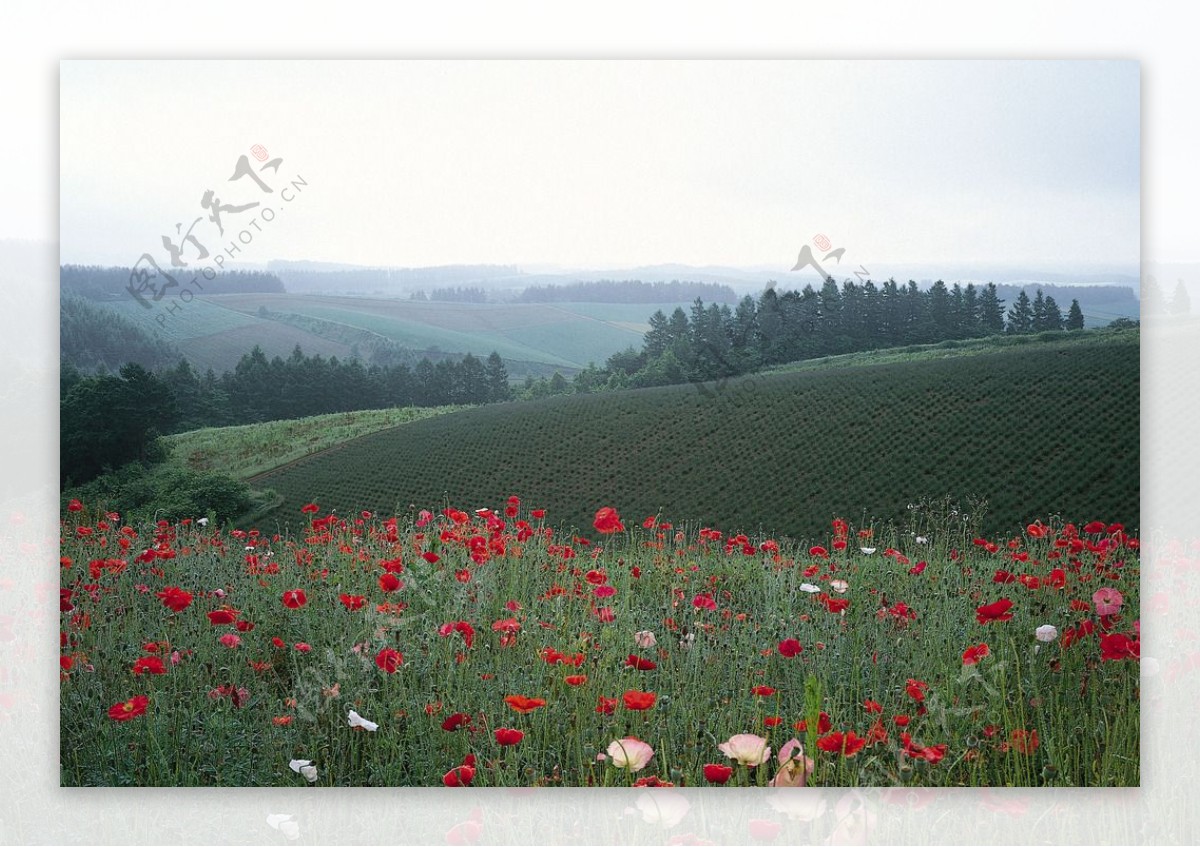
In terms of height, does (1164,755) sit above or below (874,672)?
below

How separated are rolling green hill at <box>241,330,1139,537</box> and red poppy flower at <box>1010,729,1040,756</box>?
77cm

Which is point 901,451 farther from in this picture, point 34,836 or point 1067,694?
point 34,836

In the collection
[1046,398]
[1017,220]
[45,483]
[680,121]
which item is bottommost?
[45,483]

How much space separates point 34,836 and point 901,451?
11.7ft

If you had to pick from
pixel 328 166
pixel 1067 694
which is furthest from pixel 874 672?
pixel 328 166

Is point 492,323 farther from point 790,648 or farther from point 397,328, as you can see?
point 790,648

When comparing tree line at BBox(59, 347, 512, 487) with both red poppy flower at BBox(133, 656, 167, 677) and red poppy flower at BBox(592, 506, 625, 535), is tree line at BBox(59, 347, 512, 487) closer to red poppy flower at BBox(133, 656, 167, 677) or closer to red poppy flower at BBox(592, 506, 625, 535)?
red poppy flower at BBox(592, 506, 625, 535)

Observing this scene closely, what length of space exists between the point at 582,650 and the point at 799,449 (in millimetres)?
1170

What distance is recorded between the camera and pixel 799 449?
155 inches

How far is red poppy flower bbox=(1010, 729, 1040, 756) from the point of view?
3414 mm

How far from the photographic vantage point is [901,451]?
3.95 m
